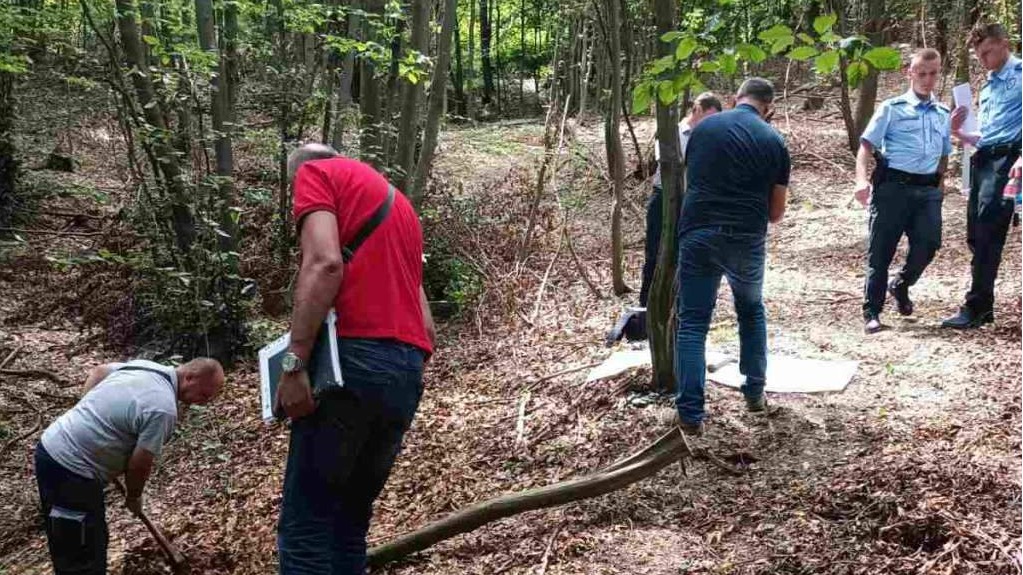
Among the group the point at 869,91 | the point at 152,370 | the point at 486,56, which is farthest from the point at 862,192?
the point at 486,56

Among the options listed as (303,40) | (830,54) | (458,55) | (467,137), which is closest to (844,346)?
(830,54)

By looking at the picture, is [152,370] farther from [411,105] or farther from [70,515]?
[411,105]

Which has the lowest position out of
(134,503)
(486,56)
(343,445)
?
(134,503)

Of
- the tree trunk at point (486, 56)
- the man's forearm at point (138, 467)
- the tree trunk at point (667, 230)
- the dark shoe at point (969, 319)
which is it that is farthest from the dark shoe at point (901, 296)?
the tree trunk at point (486, 56)

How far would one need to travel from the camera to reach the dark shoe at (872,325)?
5941 millimetres

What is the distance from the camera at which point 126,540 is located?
495 cm

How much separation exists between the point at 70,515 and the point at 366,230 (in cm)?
216

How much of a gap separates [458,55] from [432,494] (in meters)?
24.6

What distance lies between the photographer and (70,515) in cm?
380

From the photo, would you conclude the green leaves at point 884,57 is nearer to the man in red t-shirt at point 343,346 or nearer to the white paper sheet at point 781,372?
the man in red t-shirt at point 343,346

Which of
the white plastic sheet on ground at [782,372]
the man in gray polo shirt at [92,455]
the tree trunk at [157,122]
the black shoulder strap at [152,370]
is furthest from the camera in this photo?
the tree trunk at [157,122]

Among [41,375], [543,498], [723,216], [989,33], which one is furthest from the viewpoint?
[41,375]

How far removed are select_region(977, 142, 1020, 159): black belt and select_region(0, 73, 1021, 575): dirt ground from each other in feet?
3.89

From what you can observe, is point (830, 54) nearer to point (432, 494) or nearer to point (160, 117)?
point (432, 494)
